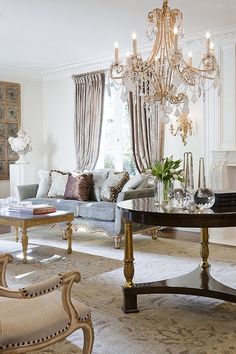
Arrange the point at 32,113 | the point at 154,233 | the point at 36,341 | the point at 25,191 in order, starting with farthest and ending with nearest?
the point at 32,113
the point at 25,191
the point at 154,233
the point at 36,341

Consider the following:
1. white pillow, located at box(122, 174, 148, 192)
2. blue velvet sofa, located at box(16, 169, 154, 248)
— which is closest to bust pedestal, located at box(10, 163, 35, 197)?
blue velvet sofa, located at box(16, 169, 154, 248)

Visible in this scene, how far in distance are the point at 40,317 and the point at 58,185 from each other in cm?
483

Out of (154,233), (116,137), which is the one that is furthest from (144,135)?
(154,233)

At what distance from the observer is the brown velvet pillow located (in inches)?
249

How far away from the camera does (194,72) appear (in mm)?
4180

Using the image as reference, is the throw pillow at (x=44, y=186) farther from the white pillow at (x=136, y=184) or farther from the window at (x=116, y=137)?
the white pillow at (x=136, y=184)

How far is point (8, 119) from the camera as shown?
8.43 meters

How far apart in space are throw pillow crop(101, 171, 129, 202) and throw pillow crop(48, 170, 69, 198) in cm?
78

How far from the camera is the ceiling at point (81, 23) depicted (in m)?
4.98

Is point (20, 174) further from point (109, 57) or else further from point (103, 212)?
point (103, 212)

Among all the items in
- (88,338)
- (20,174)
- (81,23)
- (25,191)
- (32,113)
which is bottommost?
(88,338)

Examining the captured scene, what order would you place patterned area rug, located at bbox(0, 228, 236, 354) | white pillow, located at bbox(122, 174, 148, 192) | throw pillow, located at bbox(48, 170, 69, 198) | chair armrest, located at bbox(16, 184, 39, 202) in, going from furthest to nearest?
chair armrest, located at bbox(16, 184, 39, 202), throw pillow, located at bbox(48, 170, 69, 198), white pillow, located at bbox(122, 174, 148, 192), patterned area rug, located at bbox(0, 228, 236, 354)

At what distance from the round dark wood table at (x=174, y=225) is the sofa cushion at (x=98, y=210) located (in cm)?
205

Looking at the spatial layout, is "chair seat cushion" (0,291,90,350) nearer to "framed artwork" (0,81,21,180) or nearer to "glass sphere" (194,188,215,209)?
"glass sphere" (194,188,215,209)
